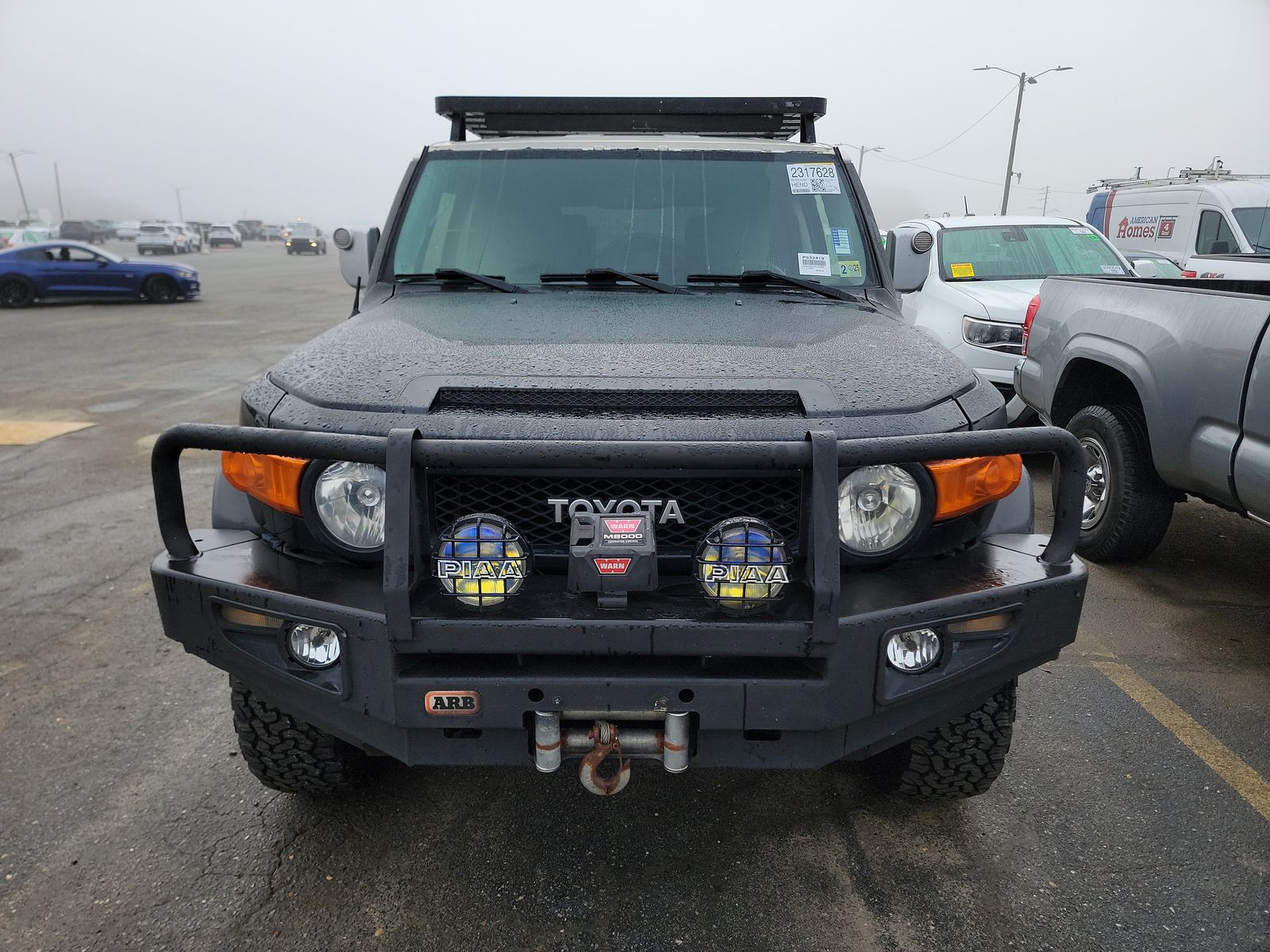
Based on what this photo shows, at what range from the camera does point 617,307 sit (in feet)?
9.42

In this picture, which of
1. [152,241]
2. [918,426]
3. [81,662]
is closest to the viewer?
[918,426]

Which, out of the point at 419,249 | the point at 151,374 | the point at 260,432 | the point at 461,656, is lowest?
the point at 151,374

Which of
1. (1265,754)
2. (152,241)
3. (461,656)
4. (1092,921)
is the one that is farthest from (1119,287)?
(152,241)

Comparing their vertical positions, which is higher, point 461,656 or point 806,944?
point 461,656

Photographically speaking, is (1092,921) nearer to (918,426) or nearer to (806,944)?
(806,944)

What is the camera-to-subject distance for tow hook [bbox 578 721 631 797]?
199cm

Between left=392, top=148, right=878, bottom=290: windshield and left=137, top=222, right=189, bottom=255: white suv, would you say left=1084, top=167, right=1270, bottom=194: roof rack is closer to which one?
left=392, top=148, right=878, bottom=290: windshield

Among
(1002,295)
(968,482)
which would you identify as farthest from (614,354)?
(1002,295)

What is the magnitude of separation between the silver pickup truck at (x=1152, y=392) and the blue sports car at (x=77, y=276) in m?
19.5

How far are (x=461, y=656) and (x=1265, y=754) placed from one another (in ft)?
9.02

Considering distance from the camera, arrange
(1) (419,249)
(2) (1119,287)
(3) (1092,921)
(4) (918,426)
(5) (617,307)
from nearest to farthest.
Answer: (4) (918,426) → (3) (1092,921) → (5) (617,307) → (1) (419,249) → (2) (1119,287)

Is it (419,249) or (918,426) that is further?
(419,249)

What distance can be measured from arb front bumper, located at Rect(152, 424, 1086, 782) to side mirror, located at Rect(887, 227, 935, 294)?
1.54 meters

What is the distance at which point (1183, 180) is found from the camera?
14219mm
